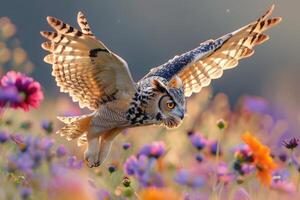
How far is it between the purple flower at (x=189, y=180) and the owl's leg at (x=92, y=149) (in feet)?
4.60

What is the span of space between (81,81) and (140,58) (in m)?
20.7

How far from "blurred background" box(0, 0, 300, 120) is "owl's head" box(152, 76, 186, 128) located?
705 inches

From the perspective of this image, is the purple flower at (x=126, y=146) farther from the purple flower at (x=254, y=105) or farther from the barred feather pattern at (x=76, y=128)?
the purple flower at (x=254, y=105)

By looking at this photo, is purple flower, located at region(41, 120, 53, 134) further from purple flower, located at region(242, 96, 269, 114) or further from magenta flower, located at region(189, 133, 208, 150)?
purple flower, located at region(242, 96, 269, 114)

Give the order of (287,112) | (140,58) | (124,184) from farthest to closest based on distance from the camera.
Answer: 1. (140,58)
2. (287,112)
3. (124,184)

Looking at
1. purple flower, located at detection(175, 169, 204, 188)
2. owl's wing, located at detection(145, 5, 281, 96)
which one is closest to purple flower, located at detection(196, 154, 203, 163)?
purple flower, located at detection(175, 169, 204, 188)

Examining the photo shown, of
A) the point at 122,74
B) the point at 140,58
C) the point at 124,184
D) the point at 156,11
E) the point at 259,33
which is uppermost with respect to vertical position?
the point at 156,11

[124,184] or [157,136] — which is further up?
[157,136]

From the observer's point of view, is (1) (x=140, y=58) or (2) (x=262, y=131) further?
(1) (x=140, y=58)

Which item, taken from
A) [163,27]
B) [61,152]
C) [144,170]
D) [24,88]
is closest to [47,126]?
[24,88]

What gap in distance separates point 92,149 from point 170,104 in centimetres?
49

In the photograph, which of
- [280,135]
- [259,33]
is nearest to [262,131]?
[280,135]

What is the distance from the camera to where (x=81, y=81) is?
18.0 ft

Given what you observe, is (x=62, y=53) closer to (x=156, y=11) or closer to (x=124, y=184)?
(x=124, y=184)
